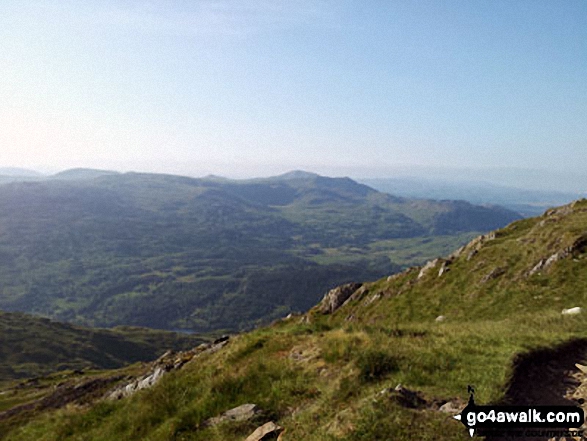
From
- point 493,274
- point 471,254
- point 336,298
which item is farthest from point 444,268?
point 336,298

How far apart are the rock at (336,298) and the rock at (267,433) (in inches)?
1968

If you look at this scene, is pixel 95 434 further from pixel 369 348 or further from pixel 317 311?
pixel 317 311

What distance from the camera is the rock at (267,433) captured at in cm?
1173

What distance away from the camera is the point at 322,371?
616 inches

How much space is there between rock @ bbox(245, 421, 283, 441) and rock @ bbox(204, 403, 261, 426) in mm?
1314

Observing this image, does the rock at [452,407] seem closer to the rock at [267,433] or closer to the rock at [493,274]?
the rock at [267,433]

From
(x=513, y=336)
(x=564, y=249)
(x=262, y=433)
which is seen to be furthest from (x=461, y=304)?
(x=262, y=433)

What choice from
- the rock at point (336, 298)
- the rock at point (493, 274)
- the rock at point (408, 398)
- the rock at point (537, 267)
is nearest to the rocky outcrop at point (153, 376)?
the rock at point (408, 398)

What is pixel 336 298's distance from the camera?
2467 inches

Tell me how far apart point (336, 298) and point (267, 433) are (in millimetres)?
51878

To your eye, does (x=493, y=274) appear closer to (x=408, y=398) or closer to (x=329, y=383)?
(x=329, y=383)

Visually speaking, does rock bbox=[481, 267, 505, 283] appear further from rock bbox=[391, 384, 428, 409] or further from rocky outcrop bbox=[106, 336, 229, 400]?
rock bbox=[391, 384, 428, 409]

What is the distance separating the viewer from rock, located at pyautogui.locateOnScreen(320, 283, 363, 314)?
2434 inches

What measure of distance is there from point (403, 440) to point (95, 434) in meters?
14.3
